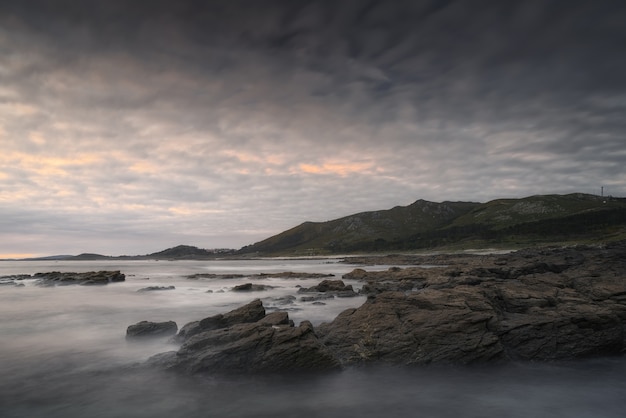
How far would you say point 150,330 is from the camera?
2172 cm

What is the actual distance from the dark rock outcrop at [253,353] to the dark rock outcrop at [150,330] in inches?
218

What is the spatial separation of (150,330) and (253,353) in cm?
1004

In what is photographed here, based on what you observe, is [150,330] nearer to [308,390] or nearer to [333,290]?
[308,390]

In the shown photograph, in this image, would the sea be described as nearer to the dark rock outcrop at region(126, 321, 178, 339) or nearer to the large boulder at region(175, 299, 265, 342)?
the large boulder at region(175, 299, 265, 342)

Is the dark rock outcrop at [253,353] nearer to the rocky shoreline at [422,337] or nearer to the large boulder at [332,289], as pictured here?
the rocky shoreline at [422,337]

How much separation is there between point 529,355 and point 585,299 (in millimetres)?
5834

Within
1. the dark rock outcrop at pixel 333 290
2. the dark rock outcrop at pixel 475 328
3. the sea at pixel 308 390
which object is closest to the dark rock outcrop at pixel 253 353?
the sea at pixel 308 390

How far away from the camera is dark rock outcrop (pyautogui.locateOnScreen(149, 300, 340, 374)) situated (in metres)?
14.4

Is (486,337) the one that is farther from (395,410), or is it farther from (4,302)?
(4,302)

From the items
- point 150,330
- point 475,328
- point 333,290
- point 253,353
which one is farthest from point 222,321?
point 333,290

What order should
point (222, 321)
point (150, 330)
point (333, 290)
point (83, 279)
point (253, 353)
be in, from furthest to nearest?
1. point (83, 279)
2. point (333, 290)
3. point (150, 330)
4. point (222, 321)
5. point (253, 353)

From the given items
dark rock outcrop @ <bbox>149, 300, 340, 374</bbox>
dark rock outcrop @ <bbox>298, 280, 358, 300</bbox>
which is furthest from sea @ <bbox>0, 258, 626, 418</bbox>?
dark rock outcrop @ <bbox>298, 280, 358, 300</bbox>

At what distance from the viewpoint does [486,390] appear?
12609 mm

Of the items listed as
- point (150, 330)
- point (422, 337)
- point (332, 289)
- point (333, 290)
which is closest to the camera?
point (422, 337)
